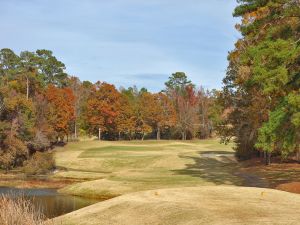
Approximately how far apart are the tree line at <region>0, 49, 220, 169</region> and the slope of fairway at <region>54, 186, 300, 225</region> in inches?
1483

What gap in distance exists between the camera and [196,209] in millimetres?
19719

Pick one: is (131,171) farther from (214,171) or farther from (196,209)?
(196,209)

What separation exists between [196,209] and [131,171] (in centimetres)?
2859

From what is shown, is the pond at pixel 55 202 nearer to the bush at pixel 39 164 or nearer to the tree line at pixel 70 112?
the bush at pixel 39 164

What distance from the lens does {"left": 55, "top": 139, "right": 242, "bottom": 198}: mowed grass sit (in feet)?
120

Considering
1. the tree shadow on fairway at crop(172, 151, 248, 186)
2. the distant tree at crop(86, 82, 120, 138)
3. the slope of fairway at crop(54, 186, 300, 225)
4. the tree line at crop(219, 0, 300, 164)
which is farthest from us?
the distant tree at crop(86, 82, 120, 138)

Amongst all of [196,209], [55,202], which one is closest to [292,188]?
[196,209]

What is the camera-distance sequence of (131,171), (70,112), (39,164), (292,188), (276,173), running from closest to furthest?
(292,188), (276,173), (131,171), (39,164), (70,112)

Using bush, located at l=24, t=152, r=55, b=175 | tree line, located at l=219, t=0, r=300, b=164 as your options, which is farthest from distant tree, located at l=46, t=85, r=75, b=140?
tree line, located at l=219, t=0, r=300, b=164

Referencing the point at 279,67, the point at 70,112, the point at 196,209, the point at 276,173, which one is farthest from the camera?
the point at 70,112

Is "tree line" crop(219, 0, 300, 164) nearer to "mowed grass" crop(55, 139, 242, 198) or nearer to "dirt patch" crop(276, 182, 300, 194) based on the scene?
"dirt patch" crop(276, 182, 300, 194)

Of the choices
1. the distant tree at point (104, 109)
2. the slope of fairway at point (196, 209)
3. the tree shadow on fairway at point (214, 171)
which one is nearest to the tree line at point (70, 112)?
the distant tree at point (104, 109)

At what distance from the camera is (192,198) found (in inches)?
906

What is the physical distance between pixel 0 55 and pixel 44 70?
24900 mm
